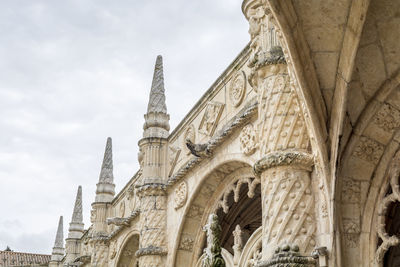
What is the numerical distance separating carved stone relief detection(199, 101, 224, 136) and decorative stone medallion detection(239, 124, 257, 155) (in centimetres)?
132

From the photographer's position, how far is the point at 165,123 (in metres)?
13.2

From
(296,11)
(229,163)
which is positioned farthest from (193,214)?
(296,11)

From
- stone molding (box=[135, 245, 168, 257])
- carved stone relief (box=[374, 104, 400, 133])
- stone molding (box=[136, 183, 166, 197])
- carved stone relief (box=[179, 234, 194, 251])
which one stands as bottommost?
stone molding (box=[135, 245, 168, 257])

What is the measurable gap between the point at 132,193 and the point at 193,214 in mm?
4569

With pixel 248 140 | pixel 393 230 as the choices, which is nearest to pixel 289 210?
pixel 248 140

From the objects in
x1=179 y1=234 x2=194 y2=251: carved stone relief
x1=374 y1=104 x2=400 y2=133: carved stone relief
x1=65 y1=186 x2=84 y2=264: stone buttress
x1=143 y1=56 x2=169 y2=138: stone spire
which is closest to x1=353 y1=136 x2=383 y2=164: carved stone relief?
x1=374 y1=104 x2=400 y2=133: carved stone relief

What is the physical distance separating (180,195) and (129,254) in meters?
4.67

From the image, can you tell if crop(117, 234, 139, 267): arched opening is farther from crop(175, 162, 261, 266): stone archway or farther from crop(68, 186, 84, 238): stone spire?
crop(68, 186, 84, 238): stone spire

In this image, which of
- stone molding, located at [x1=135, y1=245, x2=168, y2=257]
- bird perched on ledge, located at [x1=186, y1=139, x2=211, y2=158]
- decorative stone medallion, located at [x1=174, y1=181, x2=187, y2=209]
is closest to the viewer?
bird perched on ledge, located at [x1=186, y1=139, x2=211, y2=158]

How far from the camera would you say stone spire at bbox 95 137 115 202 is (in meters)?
18.2

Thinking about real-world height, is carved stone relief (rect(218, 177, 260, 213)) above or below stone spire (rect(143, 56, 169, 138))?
below

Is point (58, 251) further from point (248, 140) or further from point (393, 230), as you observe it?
point (248, 140)

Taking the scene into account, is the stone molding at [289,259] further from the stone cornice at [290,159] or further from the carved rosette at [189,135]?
the carved rosette at [189,135]

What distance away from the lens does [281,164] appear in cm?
708
